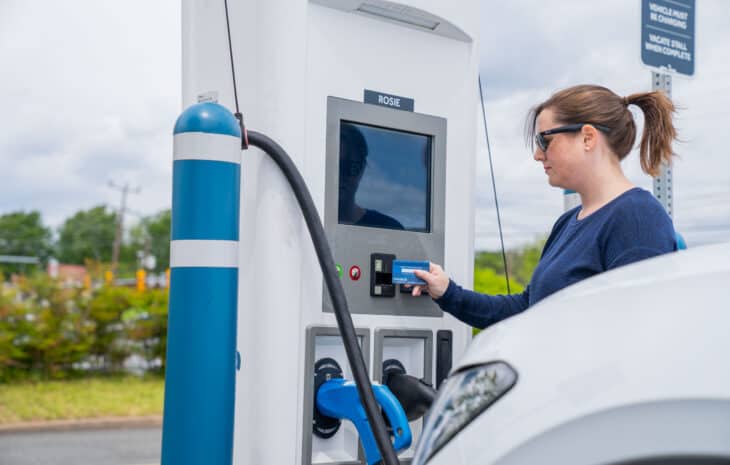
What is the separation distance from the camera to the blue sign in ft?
12.0

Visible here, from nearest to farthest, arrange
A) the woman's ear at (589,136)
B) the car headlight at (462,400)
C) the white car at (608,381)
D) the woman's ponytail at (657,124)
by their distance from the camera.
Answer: the white car at (608,381)
the car headlight at (462,400)
the woman's ear at (589,136)
the woman's ponytail at (657,124)

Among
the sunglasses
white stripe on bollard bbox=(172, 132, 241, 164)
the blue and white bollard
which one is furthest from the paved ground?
the sunglasses

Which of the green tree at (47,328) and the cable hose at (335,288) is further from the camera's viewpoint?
the green tree at (47,328)

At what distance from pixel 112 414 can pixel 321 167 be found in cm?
854

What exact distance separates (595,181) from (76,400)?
31.5ft

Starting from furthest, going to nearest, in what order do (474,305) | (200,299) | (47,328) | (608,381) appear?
1. (47,328)
2. (474,305)
3. (200,299)
4. (608,381)

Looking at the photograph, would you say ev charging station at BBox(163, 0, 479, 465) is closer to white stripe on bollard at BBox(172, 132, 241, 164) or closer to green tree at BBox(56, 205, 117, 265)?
white stripe on bollard at BBox(172, 132, 241, 164)

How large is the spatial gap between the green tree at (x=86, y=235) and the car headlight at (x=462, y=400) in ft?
187

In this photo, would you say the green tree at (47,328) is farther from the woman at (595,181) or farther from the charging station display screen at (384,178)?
the woman at (595,181)

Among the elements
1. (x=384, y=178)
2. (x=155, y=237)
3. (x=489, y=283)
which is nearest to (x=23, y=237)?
(x=155, y=237)

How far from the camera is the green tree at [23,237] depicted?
55.3 metres

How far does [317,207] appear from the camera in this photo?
270 cm

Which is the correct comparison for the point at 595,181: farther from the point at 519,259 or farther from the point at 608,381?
the point at 519,259

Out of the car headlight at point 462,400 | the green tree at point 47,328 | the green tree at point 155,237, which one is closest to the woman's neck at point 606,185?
the car headlight at point 462,400
